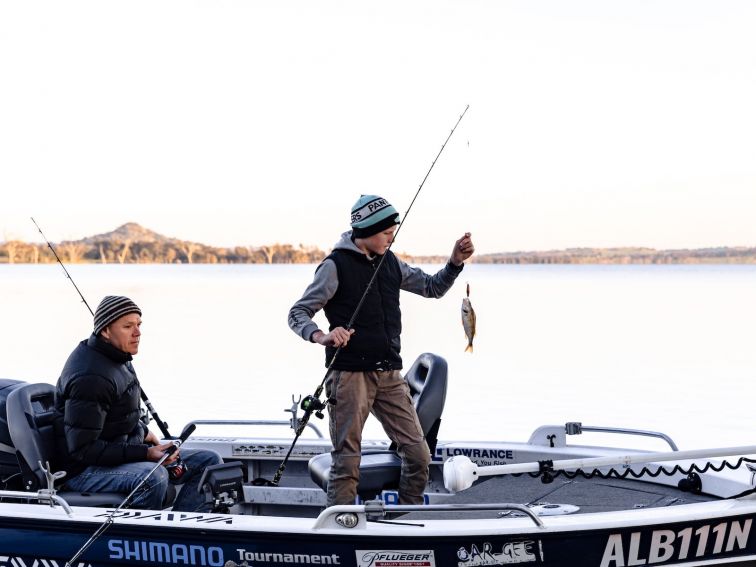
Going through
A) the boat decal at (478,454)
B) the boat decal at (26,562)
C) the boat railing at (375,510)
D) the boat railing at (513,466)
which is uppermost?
the boat railing at (513,466)

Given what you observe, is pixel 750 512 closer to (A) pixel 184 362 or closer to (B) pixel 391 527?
(B) pixel 391 527

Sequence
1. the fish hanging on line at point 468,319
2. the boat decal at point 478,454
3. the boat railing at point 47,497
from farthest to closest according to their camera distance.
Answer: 1. the boat decal at point 478,454
2. the fish hanging on line at point 468,319
3. the boat railing at point 47,497

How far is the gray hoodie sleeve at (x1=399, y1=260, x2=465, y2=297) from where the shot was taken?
548cm

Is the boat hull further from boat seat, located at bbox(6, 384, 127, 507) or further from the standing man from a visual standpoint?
the standing man

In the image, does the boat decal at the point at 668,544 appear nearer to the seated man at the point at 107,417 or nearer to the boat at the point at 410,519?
the boat at the point at 410,519

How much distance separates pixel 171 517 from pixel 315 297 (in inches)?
48.2

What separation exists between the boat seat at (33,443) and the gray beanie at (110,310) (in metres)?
0.56

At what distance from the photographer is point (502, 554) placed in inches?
172

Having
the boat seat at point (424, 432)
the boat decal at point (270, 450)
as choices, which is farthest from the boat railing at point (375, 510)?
→ the boat decal at point (270, 450)

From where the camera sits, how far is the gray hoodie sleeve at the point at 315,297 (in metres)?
5.06

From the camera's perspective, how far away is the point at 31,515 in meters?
4.86

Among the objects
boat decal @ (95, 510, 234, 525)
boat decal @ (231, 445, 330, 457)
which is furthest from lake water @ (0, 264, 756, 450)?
boat decal @ (95, 510, 234, 525)

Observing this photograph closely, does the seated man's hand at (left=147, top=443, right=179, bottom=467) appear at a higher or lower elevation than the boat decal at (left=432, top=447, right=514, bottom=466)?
higher

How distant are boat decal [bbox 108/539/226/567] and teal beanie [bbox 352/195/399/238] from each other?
1.65 m
